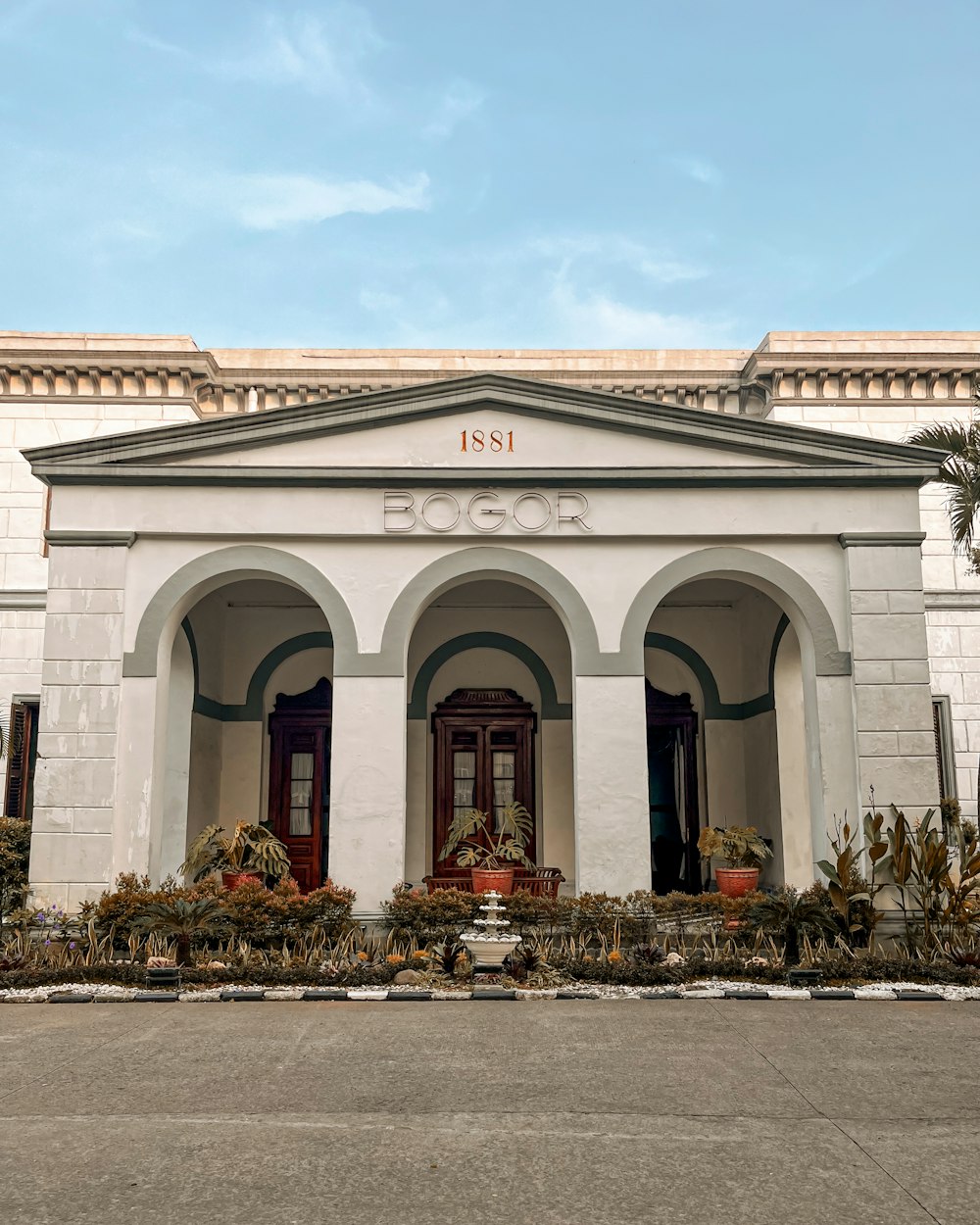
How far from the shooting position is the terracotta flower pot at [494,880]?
510 inches

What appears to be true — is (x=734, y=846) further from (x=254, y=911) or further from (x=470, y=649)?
(x=254, y=911)

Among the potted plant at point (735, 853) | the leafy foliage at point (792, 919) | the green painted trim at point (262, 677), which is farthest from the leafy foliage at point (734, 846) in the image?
the green painted trim at point (262, 677)

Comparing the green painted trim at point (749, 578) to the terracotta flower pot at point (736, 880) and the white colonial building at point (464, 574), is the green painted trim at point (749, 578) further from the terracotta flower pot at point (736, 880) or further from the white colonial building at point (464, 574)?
the terracotta flower pot at point (736, 880)

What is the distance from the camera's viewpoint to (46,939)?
37.5 feet

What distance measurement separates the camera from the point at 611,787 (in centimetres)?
1258

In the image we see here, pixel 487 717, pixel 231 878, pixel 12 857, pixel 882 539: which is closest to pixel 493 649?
pixel 487 717

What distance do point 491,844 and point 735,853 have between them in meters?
3.33

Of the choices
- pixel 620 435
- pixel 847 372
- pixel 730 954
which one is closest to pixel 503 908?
pixel 730 954

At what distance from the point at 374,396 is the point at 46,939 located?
23.5 ft

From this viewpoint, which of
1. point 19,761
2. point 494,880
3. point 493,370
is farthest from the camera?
point 493,370

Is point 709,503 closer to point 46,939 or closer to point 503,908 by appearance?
point 503,908

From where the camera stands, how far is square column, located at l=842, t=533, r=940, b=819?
490 inches

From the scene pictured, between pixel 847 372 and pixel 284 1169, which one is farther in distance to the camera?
pixel 847 372

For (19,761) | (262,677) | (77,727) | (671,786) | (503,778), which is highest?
(262,677)
